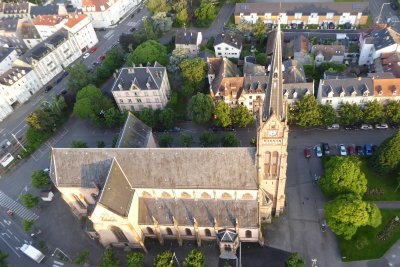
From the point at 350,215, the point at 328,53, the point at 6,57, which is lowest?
the point at 350,215

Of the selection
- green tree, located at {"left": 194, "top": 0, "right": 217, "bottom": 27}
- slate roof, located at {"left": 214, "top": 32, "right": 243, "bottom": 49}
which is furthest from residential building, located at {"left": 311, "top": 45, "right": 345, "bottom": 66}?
green tree, located at {"left": 194, "top": 0, "right": 217, "bottom": 27}

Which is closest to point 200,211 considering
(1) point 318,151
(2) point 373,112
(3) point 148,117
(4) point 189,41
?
(3) point 148,117

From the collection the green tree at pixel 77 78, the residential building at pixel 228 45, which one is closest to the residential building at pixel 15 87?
the green tree at pixel 77 78

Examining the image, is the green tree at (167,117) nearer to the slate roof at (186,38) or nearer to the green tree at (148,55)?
the green tree at (148,55)

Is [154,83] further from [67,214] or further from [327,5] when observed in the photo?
[327,5]

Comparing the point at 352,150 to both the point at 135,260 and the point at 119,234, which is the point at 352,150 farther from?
the point at 119,234
